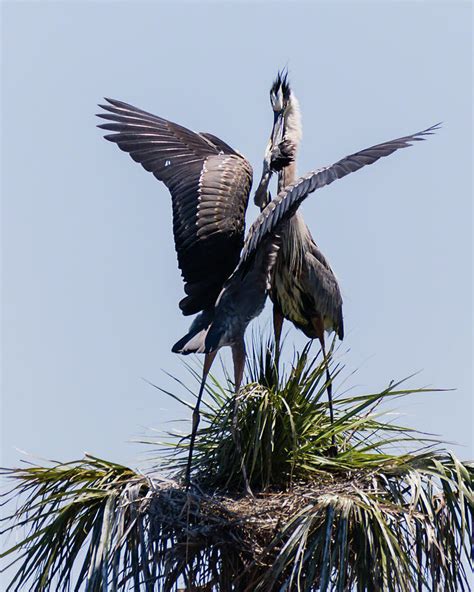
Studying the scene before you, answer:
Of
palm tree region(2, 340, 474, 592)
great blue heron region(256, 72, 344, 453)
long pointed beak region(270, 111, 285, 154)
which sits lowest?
palm tree region(2, 340, 474, 592)

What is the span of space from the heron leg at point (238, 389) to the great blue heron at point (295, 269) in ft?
1.35

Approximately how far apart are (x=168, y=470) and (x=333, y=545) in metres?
1.39

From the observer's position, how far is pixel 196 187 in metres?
9.10

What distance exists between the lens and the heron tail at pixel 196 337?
8250 millimetres

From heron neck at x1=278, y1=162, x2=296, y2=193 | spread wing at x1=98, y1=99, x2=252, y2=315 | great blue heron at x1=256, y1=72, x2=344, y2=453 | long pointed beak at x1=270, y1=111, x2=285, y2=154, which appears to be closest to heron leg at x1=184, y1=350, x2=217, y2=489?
spread wing at x1=98, y1=99, x2=252, y2=315

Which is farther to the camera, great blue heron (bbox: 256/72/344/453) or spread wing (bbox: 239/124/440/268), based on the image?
great blue heron (bbox: 256/72/344/453)

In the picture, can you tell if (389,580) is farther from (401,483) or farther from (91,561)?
(91,561)

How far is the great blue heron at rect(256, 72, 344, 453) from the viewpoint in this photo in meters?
9.13

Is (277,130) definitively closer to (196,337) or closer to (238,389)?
(196,337)

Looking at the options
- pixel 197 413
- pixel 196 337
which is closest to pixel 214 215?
pixel 196 337

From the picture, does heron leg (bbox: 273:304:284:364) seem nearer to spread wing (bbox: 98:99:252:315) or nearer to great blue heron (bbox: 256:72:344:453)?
great blue heron (bbox: 256:72:344:453)

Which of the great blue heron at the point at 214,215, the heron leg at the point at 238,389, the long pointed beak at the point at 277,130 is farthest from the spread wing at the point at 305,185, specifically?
the long pointed beak at the point at 277,130

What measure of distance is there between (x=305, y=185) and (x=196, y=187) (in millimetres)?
1109

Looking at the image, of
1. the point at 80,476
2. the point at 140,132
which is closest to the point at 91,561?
the point at 80,476
